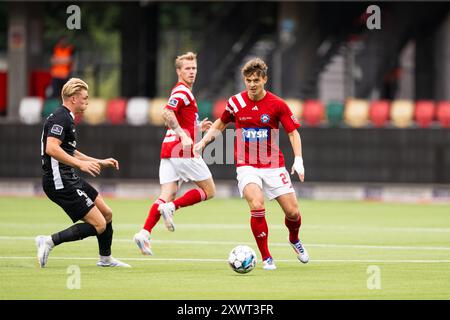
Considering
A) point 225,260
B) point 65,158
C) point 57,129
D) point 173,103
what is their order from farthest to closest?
point 173,103, point 225,260, point 57,129, point 65,158

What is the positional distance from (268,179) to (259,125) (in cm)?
61

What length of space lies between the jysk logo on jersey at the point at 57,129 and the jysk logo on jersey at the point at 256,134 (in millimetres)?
2072

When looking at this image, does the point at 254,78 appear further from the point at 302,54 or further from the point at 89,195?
the point at 302,54

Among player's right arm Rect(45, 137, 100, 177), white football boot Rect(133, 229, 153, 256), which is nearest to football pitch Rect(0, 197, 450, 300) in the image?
Answer: white football boot Rect(133, 229, 153, 256)

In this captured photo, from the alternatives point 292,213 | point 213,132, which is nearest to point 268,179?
point 292,213

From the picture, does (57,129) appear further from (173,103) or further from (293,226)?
(293,226)

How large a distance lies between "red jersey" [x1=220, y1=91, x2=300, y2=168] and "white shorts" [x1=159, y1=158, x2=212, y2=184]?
202 cm

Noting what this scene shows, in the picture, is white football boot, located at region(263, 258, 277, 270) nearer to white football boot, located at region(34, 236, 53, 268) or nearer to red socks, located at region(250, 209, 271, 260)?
red socks, located at region(250, 209, 271, 260)

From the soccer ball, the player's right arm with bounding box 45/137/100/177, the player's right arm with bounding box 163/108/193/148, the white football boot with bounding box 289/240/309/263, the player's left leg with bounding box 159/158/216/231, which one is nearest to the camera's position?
the player's right arm with bounding box 45/137/100/177

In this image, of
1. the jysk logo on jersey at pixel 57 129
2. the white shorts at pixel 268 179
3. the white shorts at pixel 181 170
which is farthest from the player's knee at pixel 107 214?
the white shorts at pixel 181 170

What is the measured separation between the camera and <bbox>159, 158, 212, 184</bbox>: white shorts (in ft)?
53.3

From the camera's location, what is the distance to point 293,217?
14273mm

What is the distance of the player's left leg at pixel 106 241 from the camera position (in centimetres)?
1405

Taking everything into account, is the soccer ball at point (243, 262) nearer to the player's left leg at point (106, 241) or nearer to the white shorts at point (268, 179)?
the white shorts at point (268, 179)
